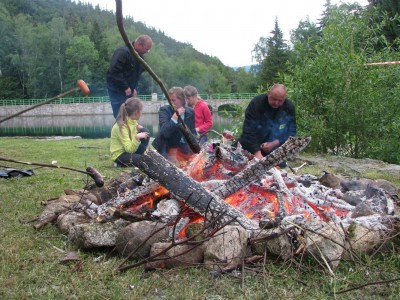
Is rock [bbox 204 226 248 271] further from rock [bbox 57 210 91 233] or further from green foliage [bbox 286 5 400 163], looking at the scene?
green foliage [bbox 286 5 400 163]

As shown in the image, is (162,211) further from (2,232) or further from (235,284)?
(2,232)

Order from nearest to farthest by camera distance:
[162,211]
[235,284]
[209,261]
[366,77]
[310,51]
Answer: [235,284] → [209,261] → [162,211] → [366,77] → [310,51]

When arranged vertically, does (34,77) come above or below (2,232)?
above

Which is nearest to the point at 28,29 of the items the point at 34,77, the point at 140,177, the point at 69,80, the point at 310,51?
the point at 34,77

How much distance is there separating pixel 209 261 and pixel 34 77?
44523mm

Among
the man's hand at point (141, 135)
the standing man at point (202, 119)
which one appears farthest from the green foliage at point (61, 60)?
the man's hand at point (141, 135)

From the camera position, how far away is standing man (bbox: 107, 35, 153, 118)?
20.9ft

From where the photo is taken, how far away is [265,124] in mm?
5457

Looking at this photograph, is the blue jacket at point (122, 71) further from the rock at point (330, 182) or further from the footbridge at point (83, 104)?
the footbridge at point (83, 104)

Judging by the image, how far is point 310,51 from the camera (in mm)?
9195

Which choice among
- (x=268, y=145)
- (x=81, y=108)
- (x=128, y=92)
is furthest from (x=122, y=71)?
(x=81, y=108)

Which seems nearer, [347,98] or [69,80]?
[347,98]

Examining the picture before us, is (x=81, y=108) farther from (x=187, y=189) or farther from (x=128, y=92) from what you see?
(x=187, y=189)

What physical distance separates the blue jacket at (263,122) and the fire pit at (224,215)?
100 cm
